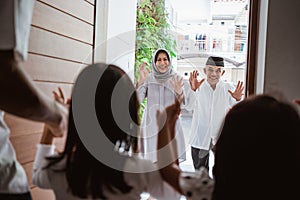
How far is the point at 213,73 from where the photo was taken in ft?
7.50

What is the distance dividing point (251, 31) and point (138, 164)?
29.1 inches

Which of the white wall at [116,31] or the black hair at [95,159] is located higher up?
the white wall at [116,31]

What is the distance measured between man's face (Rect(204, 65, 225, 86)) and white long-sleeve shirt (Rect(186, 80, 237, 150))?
0.10ft

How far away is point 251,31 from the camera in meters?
1.17

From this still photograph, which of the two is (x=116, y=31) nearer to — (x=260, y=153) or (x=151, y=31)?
(x=151, y=31)

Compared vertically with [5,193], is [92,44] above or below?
above

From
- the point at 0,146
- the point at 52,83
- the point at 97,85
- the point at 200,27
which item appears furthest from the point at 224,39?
the point at 0,146

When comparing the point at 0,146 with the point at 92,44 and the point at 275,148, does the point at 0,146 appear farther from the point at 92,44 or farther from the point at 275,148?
the point at 92,44

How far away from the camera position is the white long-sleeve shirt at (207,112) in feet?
7.38

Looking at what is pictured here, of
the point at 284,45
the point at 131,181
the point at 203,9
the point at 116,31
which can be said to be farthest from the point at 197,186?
the point at 203,9

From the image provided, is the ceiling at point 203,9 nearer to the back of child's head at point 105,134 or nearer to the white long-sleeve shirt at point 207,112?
the white long-sleeve shirt at point 207,112

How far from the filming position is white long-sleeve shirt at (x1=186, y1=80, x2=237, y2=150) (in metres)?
2.25

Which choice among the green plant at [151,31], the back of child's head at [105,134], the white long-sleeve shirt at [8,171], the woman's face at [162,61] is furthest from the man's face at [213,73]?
the white long-sleeve shirt at [8,171]

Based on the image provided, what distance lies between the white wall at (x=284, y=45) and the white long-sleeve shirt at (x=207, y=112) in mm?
1150
